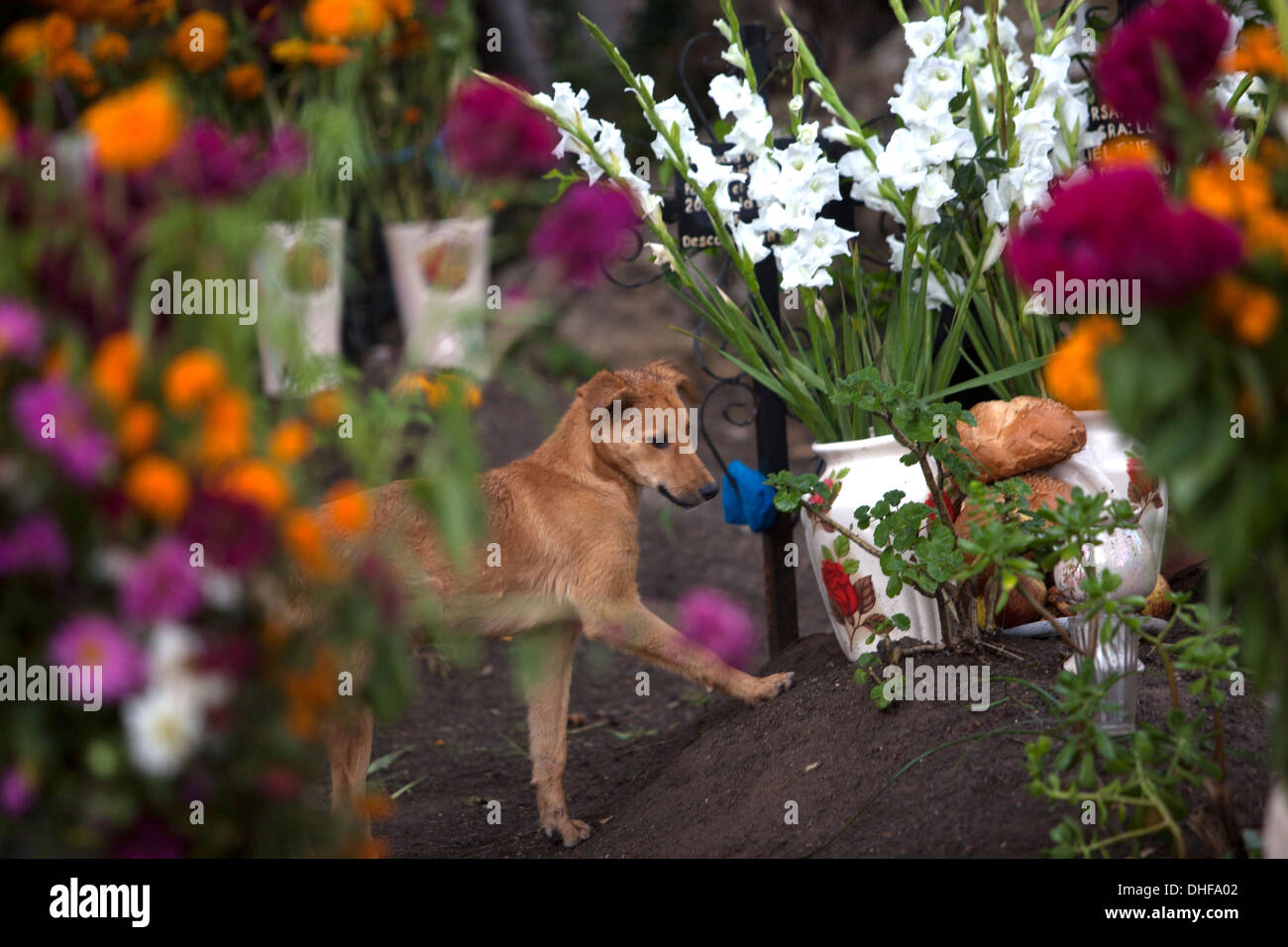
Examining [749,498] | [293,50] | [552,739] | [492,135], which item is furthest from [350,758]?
[293,50]

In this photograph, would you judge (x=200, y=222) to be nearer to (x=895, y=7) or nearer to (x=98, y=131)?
(x=98, y=131)

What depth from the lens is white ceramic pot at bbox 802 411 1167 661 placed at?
10.6 feet

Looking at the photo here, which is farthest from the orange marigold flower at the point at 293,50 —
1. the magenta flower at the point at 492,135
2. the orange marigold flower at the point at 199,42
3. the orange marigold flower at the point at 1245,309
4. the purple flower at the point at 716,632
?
the orange marigold flower at the point at 1245,309

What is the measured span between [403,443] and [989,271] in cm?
200

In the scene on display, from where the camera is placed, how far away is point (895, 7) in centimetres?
337

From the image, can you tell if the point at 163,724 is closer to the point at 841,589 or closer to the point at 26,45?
the point at 26,45

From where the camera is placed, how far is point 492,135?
1.69 m

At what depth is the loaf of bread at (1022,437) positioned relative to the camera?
3.19 meters

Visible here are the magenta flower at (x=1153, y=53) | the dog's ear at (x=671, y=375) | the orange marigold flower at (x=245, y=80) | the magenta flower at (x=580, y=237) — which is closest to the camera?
the magenta flower at (x=1153, y=53)

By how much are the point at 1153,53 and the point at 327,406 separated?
48.3 inches

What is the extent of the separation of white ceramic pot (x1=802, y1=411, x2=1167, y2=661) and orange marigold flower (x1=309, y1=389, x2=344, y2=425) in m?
1.71

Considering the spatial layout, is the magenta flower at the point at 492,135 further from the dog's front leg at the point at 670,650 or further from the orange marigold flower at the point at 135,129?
the dog's front leg at the point at 670,650

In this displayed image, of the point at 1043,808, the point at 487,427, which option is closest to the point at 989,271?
the point at 1043,808

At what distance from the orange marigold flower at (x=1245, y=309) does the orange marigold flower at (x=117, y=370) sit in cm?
130
